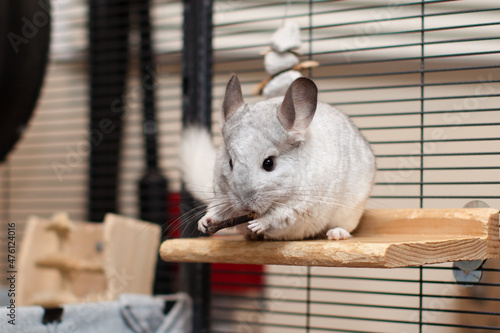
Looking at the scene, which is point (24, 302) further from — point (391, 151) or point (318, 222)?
point (391, 151)

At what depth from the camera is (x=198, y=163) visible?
1.55m

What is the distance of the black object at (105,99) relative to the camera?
256 cm

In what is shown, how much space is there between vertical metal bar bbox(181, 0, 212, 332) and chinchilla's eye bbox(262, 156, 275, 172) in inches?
28.7

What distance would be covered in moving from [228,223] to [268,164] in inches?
6.0

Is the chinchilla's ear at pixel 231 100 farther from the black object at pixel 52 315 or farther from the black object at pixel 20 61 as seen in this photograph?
the black object at pixel 20 61

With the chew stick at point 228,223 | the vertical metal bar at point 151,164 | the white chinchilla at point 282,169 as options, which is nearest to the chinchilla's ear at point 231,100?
the white chinchilla at point 282,169

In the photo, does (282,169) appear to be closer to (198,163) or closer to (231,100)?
(231,100)

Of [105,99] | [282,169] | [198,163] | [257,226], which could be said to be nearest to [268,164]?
[282,169]

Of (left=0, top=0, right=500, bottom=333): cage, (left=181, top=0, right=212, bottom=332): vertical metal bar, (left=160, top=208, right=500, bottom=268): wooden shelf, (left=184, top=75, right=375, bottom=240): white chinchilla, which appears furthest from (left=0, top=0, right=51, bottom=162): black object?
(left=184, top=75, right=375, bottom=240): white chinchilla

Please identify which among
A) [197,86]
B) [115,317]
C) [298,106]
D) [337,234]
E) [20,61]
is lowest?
[115,317]

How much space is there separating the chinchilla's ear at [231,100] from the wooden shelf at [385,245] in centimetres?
30

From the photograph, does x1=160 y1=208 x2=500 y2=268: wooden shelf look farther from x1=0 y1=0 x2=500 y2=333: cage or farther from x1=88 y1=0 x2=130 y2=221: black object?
x1=88 y1=0 x2=130 y2=221: black object

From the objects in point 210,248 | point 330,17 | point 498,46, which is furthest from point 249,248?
point 330,17

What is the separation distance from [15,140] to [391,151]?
149 centimetres
